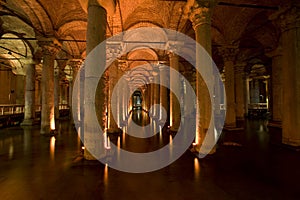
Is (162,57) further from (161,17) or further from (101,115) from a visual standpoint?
(101,115)

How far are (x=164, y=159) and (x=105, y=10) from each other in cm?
509

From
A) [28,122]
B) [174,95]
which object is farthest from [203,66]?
[28,122]

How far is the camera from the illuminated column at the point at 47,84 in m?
10.1

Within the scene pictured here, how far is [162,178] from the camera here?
4.21m

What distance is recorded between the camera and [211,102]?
252 inches

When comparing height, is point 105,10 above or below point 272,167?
above

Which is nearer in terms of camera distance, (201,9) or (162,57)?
(201,9)

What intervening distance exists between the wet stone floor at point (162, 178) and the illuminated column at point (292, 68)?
3.82 ft

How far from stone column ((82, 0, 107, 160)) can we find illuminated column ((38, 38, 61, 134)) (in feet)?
19.6

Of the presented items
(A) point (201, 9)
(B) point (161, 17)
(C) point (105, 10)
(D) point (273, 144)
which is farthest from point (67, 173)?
(B) point (161, 17)

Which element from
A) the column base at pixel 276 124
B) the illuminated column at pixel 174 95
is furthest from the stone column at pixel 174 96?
the column base at pixel 276 124

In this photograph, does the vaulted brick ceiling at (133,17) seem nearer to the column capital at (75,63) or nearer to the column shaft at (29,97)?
the column shaft at (29,97)

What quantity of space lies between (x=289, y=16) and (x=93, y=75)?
7.41 meters

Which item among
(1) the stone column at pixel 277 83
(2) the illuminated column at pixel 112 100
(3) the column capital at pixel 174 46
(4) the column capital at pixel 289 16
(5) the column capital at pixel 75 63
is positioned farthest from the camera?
(5) the column capital at pixel 75 63
